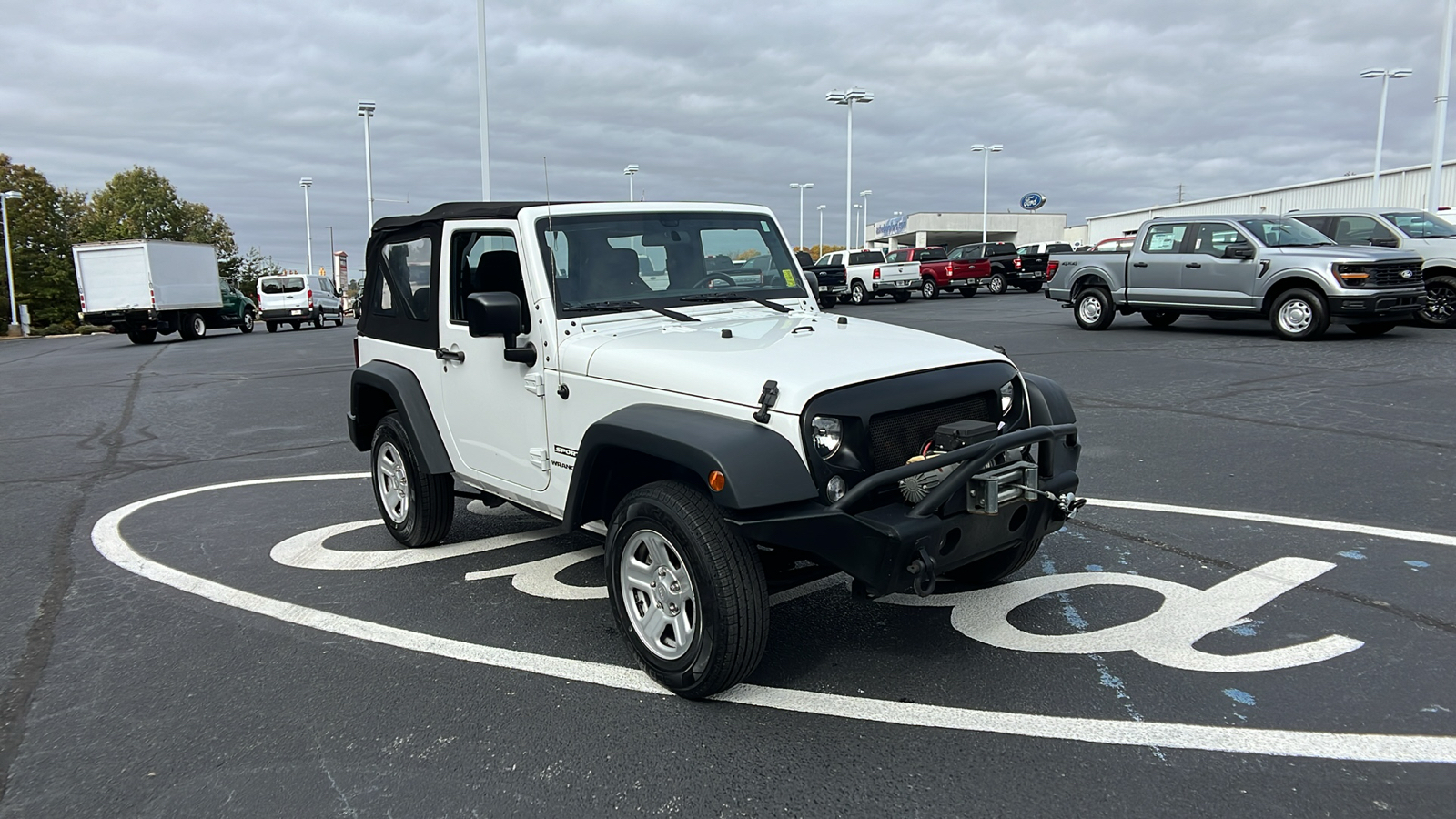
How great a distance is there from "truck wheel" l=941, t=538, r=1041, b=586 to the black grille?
780 mm

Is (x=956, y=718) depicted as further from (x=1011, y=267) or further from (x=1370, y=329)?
(x=1011, y=267)

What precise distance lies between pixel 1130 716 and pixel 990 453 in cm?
105

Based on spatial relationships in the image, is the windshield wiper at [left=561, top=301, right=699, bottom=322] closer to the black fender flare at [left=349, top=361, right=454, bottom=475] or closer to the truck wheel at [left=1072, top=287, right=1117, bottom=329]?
the black fender flare at [left=349, top=361, right=454, bottom=475]

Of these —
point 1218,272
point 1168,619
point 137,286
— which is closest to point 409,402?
point 1168,619

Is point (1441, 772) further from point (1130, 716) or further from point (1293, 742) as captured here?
point (1130, 716)

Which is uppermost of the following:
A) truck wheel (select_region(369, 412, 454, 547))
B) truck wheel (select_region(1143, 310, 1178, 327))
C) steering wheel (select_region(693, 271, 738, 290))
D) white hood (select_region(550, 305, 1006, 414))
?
steering wheel (select_region(693, 271, 738, 290))

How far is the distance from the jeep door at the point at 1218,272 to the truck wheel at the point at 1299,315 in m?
0.39

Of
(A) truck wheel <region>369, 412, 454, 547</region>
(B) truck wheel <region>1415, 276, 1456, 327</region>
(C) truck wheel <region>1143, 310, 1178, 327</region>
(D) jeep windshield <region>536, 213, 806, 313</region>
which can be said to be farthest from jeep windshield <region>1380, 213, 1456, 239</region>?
(A) truck wheel <region>369, 412, 454, 547</region>

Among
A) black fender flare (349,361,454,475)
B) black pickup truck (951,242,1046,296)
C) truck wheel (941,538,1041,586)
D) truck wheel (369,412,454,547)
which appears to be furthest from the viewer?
black pickup truck (951,242,1046,296)

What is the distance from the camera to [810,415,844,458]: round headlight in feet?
11.3

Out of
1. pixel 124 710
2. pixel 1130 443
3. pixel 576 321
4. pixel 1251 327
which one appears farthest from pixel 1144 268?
pixel 124 710

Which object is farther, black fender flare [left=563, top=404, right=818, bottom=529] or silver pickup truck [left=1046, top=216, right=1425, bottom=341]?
silver pickup truck [left=1046, top=216, right=1425, bottom=341]

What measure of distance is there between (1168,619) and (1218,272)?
1343cm

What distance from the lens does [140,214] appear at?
222 ft
